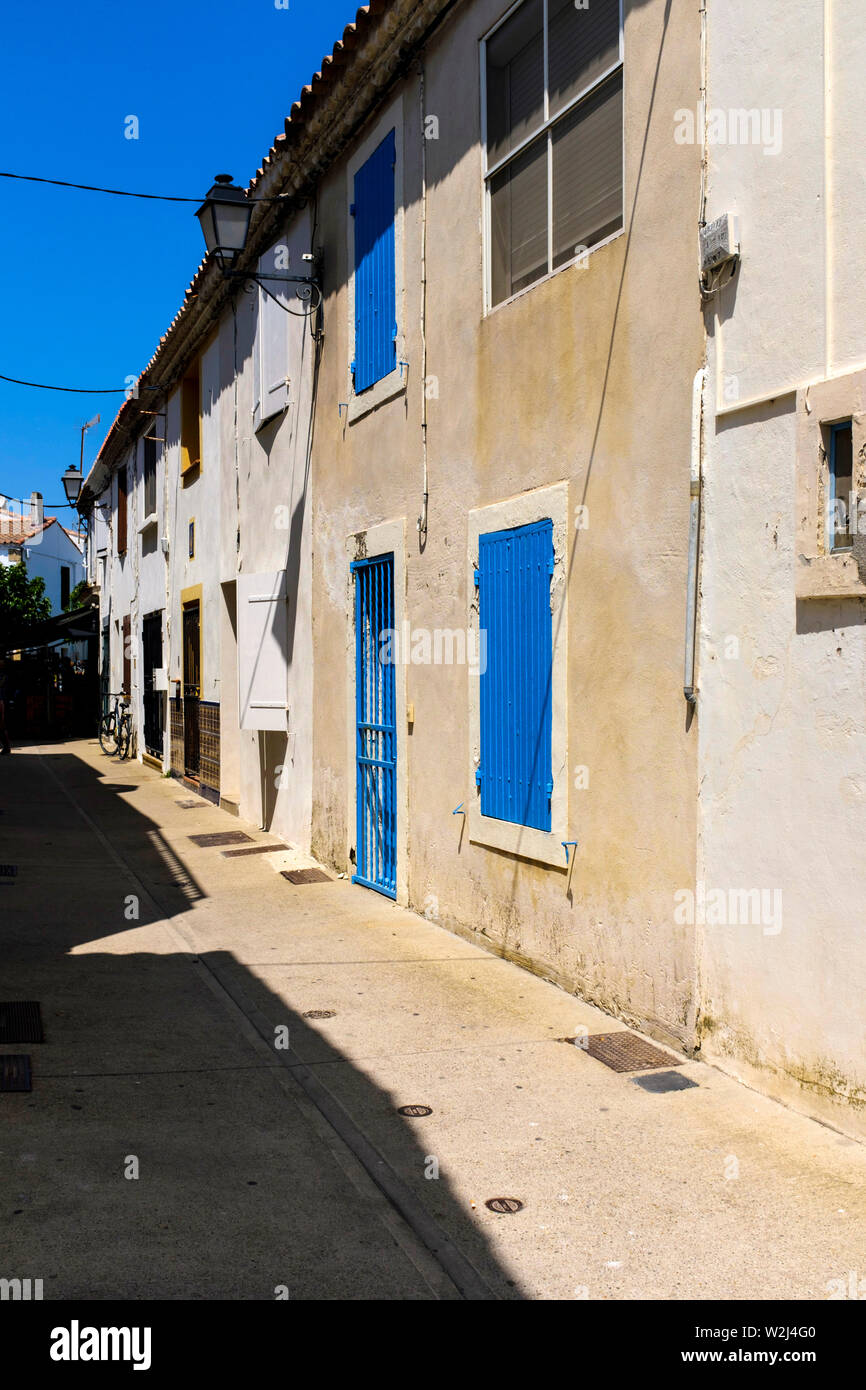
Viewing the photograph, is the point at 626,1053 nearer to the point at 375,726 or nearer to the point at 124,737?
the point at 375,726

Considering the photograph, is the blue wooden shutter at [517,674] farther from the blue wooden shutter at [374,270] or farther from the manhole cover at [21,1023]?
the manhole cover at [21,1023]

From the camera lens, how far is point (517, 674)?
6.38m

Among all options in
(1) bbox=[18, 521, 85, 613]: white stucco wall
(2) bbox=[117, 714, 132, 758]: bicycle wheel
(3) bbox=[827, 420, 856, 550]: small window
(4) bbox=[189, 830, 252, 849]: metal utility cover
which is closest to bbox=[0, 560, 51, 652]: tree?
(2) bbox=[117, 714, 132, 758]: bicycle wheel

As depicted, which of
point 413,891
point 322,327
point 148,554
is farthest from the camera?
point 148,554

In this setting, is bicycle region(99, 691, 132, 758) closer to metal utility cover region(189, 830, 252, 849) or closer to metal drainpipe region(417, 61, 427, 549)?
metal utility cover region(189, 830, 252, 849)

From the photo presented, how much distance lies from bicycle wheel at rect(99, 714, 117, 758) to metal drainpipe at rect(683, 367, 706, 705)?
18947mm

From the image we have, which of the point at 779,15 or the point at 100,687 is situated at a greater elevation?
the point at 779,15

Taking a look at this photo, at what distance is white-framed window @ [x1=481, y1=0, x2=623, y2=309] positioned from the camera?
5633 millimetres

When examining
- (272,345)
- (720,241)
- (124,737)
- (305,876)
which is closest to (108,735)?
(124,737)

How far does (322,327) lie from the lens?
9.63 m

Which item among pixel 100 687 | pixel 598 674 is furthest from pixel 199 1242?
pixel 100 687

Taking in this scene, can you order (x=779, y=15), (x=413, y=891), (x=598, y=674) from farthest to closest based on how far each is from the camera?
(x=413, y=891) → (x=598, y=674) → (x=779, y=15)
